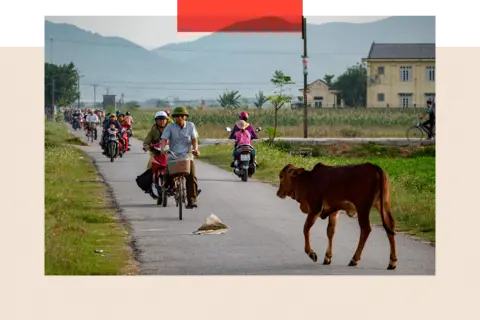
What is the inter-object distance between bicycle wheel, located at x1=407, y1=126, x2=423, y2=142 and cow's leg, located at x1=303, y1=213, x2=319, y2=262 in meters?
1.36

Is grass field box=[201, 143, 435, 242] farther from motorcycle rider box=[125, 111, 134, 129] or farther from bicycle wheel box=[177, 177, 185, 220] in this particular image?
motorcycle rider box=[125, 111, 134, 129]

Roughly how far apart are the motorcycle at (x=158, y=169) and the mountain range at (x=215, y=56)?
590 mm

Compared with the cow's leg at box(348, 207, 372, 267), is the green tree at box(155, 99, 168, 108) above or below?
above

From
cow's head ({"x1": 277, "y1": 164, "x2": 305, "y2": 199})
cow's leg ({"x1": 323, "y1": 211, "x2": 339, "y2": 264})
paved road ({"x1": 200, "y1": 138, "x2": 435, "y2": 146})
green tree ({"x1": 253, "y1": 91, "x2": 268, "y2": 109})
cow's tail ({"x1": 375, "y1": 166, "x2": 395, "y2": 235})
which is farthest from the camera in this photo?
paved road ({"x1": 200, "y1": 138, "x2": 435, "y2": 146})

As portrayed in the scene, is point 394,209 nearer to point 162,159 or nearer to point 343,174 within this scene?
point 343,174

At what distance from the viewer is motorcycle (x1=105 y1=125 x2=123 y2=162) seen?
52.1ft

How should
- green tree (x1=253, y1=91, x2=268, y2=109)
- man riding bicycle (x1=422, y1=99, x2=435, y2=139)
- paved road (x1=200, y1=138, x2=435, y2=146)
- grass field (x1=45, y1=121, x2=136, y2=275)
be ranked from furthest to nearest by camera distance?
1. paved road (x1=200, y1=138, x2=435, y2=146)
2. green tree (x1=253, y1=91, x2=268, y2=109)
3. man riding bicycle (x1=422, y1=99, x2=435, y2=139)
4. grass field (x1=45, y1=121, x2=136, y2=275)

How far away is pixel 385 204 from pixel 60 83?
112 inches

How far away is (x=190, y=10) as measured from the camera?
1506cm

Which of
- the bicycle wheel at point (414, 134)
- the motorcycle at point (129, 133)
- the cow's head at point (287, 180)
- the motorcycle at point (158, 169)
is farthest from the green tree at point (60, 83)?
the bicycle wheel at point (414, 134)

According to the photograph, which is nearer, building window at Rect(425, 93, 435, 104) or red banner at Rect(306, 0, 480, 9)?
red banner at Rect(306, 0, 480, 9)

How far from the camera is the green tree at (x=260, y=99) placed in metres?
15.6

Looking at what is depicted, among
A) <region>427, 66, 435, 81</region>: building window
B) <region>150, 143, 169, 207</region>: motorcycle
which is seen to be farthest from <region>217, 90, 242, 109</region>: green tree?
<region>427, 66, 435, 81</region>: building window

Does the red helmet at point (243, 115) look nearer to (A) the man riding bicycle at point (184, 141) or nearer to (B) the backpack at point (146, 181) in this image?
(A) the man riding bicycle at point (184, 141)
